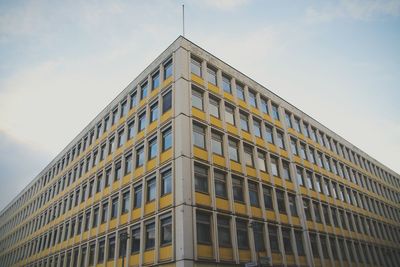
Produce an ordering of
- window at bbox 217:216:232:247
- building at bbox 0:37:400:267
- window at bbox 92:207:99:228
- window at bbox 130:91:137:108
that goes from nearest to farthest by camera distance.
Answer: window at bbox 217:216:232:247 → building at bbox 0:37:400:267 → window at bbox 92:207:99:228 → window at bbox 130:91:137:108

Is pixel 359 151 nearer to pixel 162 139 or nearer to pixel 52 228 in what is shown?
pixel 162 139

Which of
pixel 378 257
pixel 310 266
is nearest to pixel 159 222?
pixel 310 266

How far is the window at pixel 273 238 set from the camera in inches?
947

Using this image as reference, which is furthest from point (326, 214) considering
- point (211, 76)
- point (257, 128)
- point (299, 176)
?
point (211, 76)

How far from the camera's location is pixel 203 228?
20203 millimetres

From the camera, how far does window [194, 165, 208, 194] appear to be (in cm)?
2137

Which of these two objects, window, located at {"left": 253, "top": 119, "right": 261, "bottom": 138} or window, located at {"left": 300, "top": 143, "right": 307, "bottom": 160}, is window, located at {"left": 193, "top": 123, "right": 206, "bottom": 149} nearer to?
window, located at {"left": 253, "top": 119, "right": 261, "bottom": 138}

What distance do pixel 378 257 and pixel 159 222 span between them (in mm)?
28406

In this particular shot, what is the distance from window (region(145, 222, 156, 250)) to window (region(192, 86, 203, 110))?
898 cm

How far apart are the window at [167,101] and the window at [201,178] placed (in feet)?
17.5

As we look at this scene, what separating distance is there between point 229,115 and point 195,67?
15.8 ft

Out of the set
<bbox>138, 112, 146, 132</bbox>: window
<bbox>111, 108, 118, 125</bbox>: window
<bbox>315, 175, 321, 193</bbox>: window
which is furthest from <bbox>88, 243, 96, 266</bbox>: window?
<bbox>315, 175, 321, 193</bbox>: window

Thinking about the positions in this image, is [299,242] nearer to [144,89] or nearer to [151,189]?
[151,189]

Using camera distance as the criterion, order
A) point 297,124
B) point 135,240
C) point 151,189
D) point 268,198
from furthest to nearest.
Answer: point 297,124
point 268,198
point 151,189
point 135,240
